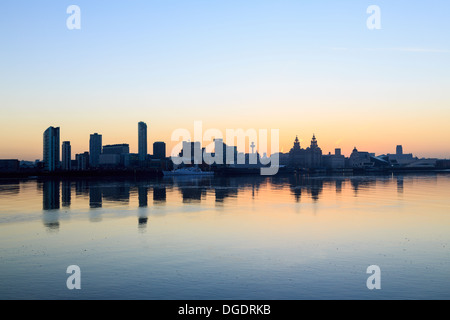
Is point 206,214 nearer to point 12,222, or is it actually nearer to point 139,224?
point 139,224

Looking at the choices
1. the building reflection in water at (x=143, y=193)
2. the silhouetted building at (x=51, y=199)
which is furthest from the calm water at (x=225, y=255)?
the silhouetted building at (x=51, y=199)

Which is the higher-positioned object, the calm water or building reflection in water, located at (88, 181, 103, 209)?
the calm water

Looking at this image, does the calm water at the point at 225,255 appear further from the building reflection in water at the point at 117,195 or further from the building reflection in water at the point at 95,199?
the building reflection in water at the point at 117,195

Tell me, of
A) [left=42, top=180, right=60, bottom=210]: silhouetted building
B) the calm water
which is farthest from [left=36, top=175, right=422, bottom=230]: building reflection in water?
the calm water

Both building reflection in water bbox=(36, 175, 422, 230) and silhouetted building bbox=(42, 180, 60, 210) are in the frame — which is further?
silhouetted building bbox=(42, 180, 60, 210)

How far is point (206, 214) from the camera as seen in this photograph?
148ft

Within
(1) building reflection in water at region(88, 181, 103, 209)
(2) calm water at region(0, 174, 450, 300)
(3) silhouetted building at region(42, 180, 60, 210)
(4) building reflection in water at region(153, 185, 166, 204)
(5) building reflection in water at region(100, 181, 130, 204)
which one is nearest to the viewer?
(2) calm water at region(0, 174, 450, 300)

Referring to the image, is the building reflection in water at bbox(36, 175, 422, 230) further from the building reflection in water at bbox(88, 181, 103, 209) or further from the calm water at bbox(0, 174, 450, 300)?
the calm water at bbox(0, 174, 450, 300)

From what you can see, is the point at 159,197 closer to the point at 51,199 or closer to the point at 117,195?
the point at 117,195

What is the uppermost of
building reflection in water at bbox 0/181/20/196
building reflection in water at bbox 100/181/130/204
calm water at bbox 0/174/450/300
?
calm water at bbox 0/174/450/300

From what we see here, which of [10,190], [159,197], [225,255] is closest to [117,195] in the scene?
[159,197]

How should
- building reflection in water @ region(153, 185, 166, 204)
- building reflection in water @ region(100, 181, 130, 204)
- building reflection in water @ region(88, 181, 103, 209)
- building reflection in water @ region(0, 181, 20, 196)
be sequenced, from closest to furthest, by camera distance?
building reflection in water @ region(88, 181, 103, 209) < building reflection in water @ region(153, 185, 166, 204) < building reflection in water @ region(100, 181, 130, 204) < building reflection in water @ region(0, 181, 20, 196)
